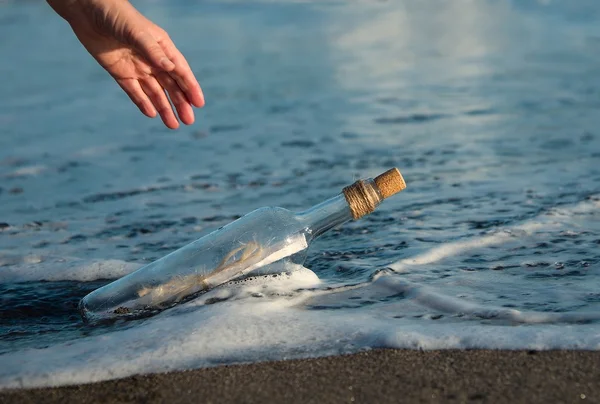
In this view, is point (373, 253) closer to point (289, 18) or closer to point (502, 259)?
point (502, 259)

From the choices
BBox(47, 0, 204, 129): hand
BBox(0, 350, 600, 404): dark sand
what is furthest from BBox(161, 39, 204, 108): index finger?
BBox(0, 350, 600, 404): dark sand

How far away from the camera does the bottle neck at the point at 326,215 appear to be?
3.25 meters

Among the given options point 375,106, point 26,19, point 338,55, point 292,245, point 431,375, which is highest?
point 26,19

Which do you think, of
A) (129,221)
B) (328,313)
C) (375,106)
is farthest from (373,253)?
(375,106)

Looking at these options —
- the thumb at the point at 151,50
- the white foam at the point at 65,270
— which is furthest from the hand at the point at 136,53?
the white foam at the point at 65,270

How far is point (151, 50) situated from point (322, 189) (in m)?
2.24

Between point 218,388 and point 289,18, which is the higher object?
point 289,18

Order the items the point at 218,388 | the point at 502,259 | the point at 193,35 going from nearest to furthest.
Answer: the point at 218,388
the point at 502,259
the point at 193,35

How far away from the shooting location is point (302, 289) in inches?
127

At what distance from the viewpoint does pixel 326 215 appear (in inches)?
129

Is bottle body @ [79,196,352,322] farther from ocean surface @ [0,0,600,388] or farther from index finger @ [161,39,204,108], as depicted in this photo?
index finger @ [161,39,204,108]

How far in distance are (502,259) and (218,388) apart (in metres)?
1.59

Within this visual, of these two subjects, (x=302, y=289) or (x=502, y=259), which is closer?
(x=302, y=289)

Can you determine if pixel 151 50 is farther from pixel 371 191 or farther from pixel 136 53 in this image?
pixel 371 191
